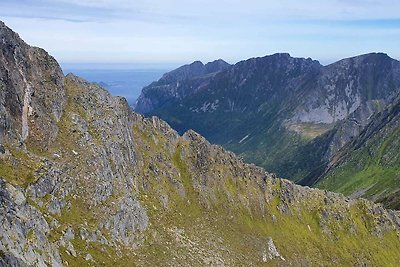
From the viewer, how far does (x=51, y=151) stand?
11069 cm

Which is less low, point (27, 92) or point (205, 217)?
point (27, 92)

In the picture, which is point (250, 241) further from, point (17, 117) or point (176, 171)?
point (17, 117)

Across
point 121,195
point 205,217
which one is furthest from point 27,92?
point 205,217

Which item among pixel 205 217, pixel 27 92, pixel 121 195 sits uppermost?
pixel 27 92

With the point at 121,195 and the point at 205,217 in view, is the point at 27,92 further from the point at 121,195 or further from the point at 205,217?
the point at 205,217

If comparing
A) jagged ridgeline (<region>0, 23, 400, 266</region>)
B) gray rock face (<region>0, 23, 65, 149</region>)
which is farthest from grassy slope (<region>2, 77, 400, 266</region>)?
gray rock face (<region>0, 23, 65, 149</region>)

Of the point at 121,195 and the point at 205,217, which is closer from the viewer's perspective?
the point at 121,195

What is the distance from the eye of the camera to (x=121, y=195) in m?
119

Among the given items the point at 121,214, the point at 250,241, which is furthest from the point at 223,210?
the point at 121,214

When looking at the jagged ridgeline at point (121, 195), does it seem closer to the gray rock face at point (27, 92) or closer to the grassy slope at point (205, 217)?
the gray rock face at point (27, 92)

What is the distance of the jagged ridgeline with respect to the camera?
91.7 m

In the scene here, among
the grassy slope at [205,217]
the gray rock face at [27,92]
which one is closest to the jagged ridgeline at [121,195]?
the gray rock face at [27,92]

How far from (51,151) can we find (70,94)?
110 feet

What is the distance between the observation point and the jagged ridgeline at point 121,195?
91.7 m
